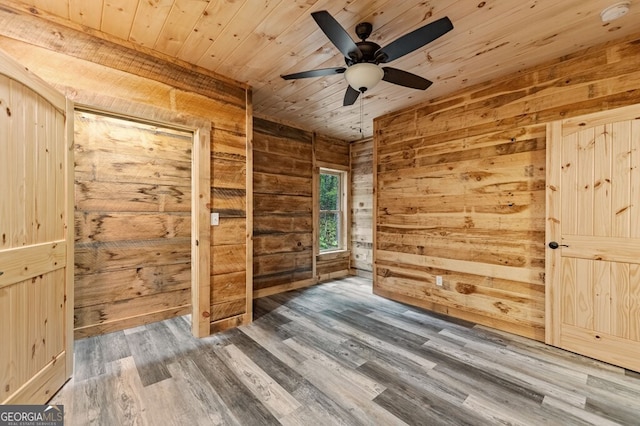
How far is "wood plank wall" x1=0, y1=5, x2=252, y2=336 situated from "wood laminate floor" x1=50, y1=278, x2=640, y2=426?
23.1 inches

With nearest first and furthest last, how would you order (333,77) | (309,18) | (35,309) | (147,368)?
(35,309)
(309,18)
(147,368)
(333,77)

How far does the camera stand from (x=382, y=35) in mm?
2150

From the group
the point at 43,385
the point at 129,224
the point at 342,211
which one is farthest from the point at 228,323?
the point at 342,211

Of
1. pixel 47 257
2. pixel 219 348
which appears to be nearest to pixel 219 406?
pixel 219 348

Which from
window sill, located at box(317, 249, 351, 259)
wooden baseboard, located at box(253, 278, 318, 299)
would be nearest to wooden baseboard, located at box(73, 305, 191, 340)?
wooden baseboard, located at box(253, 278, 318, 299)

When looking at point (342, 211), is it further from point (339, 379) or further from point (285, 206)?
point (339, 379)

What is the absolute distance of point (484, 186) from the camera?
9.89 feet

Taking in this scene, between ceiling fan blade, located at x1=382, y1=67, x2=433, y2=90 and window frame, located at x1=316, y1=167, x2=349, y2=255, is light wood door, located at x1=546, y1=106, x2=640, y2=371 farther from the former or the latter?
window frame, located at x1=316, y1=167, x2=349, y2=255

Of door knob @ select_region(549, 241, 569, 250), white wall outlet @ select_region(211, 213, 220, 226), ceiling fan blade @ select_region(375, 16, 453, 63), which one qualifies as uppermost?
ceiling fan blade @ select_region(375, 16, 453, 63)

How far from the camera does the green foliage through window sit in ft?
17.0

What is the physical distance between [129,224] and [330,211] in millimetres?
3258

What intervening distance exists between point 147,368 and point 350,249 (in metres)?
3.84

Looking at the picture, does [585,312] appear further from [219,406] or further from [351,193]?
[351,193]

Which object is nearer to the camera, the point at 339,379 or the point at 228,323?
the point at 339,379
